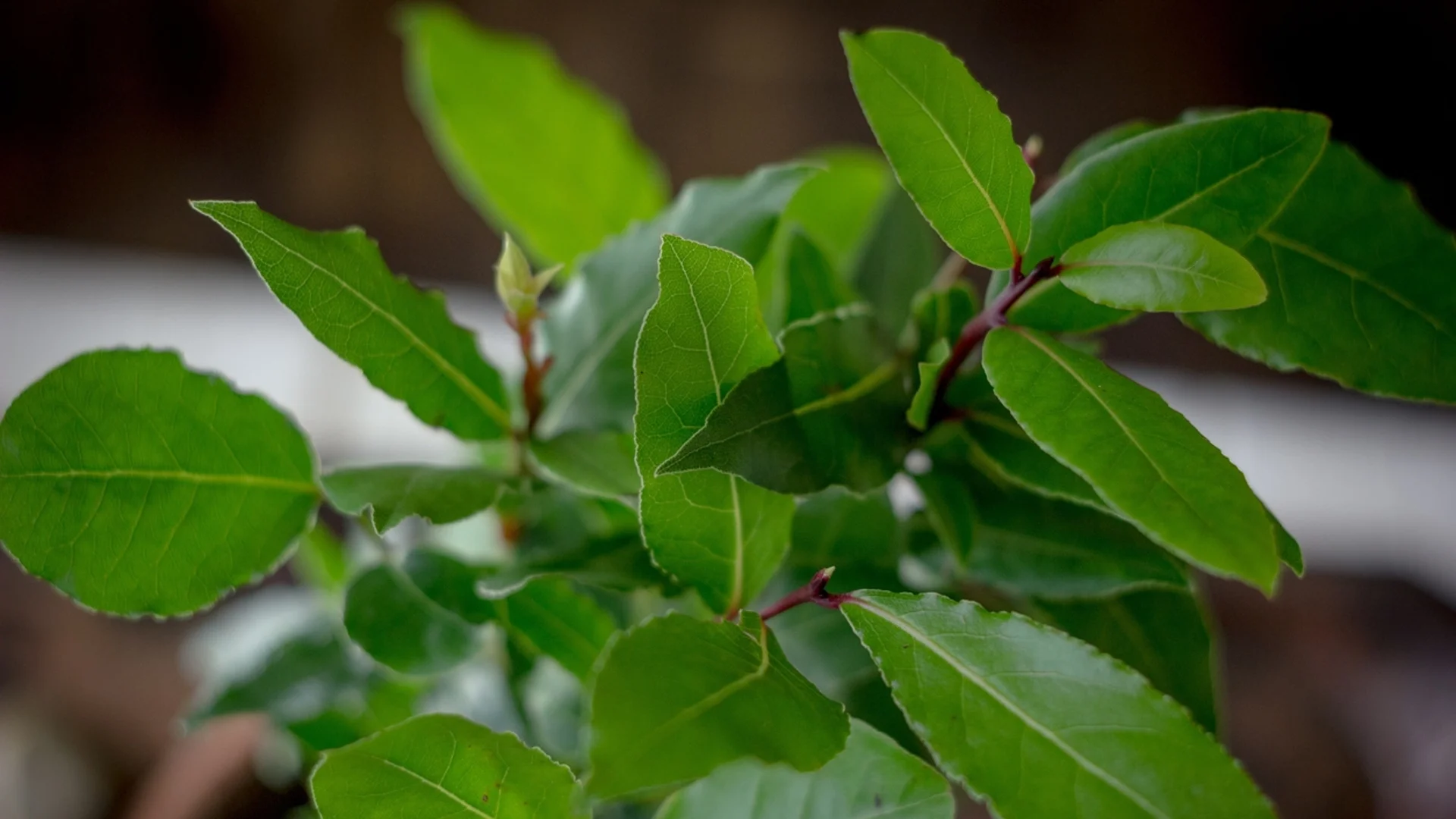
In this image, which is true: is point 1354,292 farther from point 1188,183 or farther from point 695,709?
point 695,709

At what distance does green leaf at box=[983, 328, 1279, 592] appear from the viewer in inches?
11.7

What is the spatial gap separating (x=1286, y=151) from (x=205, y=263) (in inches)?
65.4

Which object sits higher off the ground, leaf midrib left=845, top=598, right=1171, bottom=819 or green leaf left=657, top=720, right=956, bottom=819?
leaf midrib left=845, top=598, right=1171, bottom=819

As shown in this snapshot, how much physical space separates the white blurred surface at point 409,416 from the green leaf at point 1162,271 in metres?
1.16

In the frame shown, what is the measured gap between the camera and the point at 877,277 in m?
0.59

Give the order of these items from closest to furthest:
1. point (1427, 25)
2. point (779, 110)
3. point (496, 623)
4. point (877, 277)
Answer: point (496, 623)
point (877, 277)
point (779, 110)
point (1427, 25)

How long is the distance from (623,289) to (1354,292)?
0.30 m

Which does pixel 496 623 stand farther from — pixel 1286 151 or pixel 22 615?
pixel 22 615

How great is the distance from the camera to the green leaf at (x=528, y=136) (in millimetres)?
604

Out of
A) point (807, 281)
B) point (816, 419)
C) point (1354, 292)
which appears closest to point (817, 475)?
point (816, 419)

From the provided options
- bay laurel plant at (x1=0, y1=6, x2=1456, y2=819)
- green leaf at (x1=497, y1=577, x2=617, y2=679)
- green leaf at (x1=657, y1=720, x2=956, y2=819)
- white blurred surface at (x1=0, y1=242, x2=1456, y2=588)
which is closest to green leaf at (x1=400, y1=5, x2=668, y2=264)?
bay laurel plant at (x1=0, y1=6, x2=1456, y2=819)

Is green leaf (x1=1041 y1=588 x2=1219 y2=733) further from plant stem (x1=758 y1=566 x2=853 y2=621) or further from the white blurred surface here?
the white blurred surface

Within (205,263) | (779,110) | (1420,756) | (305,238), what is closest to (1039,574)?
(305,238)

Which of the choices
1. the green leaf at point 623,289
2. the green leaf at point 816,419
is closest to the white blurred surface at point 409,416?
the green leaf at point 623,289
